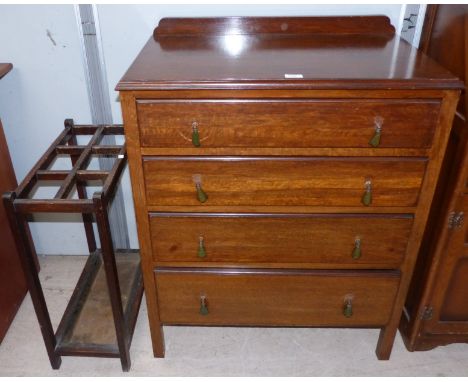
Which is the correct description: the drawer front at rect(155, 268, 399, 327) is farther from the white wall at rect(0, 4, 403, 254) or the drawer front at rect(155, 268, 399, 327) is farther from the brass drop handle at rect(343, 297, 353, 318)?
the white wall at rect(0, 4, 403, 254)

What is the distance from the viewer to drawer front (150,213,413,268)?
1558 millimetres

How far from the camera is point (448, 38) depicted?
5.21 ft

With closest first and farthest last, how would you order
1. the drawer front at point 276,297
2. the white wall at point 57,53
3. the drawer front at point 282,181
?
the drawer front at point 282,181 → the drawer front at point 276,297 → the white wall at point 57,53

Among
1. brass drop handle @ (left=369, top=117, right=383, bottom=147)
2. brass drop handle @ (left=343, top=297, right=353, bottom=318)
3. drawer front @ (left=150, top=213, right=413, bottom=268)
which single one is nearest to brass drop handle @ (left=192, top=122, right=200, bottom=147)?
drawer front @ (left=150, top=213, right=413, bottom=268)

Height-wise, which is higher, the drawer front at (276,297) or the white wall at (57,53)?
the white wall at (57,53)

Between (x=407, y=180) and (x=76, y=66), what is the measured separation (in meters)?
1.31

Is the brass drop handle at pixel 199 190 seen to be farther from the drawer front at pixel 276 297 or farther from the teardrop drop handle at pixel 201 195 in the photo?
the drawer front at pixel 276 297

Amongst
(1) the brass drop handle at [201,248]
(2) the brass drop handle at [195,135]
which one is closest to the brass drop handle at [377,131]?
(2) the brass drop handle at [195,135]

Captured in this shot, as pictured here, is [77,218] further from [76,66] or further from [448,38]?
[448,38]

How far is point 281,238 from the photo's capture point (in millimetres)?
1598

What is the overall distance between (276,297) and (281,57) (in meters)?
0.82

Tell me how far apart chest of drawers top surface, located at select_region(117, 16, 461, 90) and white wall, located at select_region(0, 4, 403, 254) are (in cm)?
8

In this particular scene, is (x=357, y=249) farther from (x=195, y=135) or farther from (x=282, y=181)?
(x=195, y=135)

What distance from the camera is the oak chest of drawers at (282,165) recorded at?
4.39 feet
